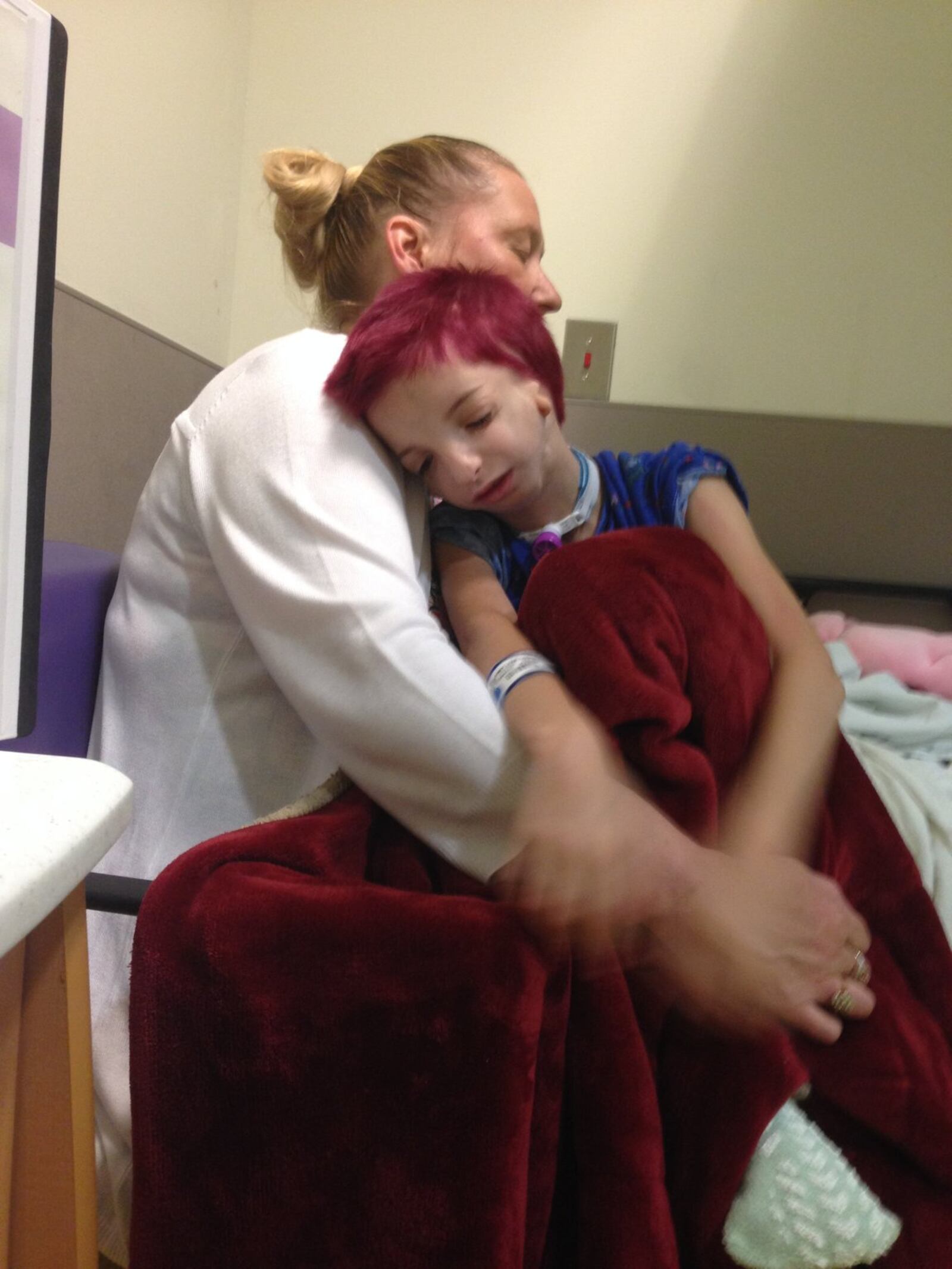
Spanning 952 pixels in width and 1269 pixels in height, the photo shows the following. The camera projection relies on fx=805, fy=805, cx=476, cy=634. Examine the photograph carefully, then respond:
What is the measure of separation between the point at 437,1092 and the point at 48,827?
247 mm

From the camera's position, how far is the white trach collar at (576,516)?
2.64 ft

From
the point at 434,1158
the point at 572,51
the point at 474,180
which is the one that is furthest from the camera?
the point at 572,51

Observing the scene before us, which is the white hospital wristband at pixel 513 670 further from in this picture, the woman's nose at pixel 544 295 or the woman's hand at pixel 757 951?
the woman's nose at pixel 544 295

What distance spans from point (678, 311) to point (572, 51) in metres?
0.51

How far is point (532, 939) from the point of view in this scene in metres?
0.44

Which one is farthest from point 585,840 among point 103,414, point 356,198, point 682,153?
point 682,153

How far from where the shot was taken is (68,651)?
2.19ft

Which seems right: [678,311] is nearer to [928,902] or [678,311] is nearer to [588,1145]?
[928,902]

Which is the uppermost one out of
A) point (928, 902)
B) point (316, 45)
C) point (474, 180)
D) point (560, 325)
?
point (316, 45)

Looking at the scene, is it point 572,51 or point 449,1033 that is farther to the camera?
point 572,51

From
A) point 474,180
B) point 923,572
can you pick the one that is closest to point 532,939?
point 474,180

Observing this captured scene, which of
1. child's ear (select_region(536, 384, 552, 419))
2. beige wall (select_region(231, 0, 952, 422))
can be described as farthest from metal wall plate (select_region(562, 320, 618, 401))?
child's ear (select_region(536, 384, 552, 419))

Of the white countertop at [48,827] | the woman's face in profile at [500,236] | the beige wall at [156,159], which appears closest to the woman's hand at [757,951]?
the white countertop at [48,827]

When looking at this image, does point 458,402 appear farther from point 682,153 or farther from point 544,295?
point 682,153
